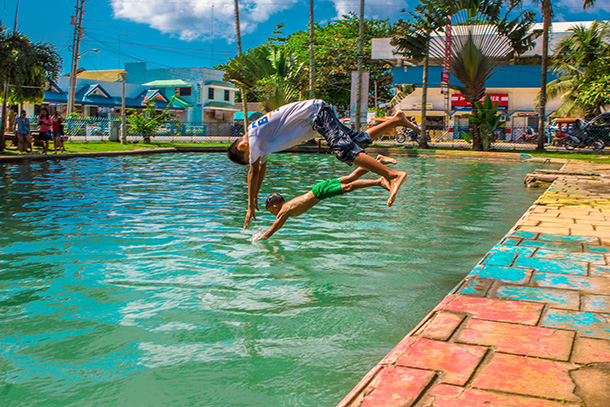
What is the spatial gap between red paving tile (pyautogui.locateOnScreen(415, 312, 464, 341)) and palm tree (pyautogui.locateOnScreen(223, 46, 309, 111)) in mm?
28064

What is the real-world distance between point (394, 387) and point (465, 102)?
44255 mm

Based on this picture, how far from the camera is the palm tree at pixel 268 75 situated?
31078 millimetres

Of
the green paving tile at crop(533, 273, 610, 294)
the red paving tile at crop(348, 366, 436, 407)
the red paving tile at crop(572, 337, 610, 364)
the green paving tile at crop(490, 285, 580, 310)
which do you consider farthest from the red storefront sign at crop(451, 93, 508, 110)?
the red paving tile at crop(348, 366, 436, 407)

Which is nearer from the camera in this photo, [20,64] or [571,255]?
[571,255]

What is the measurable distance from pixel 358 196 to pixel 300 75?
2265cm

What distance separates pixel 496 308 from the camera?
3.82 metres

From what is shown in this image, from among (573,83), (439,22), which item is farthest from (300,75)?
(573,83)

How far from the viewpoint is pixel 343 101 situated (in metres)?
56.0

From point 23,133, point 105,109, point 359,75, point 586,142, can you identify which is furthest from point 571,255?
point 105,109

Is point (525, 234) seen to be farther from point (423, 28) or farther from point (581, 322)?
point (423, 28)

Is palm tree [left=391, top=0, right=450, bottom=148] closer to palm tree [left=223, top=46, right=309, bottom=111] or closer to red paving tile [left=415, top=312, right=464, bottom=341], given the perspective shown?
palm tree [left=223, top=46, right=309, bottom=111]

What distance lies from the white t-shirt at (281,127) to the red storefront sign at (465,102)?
1597 inches

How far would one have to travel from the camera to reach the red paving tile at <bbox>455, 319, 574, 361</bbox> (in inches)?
121

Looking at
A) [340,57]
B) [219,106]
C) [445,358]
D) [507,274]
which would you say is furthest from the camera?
[219,106]
